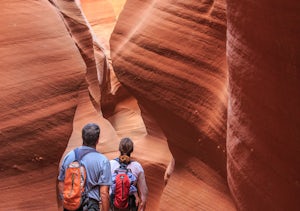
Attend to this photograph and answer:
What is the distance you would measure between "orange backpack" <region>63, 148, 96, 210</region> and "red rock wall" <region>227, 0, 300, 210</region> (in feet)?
4.82

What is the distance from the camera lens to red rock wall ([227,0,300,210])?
5.39ft

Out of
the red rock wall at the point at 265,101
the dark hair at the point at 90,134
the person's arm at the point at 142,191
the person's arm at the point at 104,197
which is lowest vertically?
the person's arm at the point at 142,191

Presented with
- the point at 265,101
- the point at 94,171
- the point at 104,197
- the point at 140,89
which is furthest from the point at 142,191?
the point at 265,101

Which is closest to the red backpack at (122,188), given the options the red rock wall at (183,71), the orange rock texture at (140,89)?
the orange rock texture at (140,89)

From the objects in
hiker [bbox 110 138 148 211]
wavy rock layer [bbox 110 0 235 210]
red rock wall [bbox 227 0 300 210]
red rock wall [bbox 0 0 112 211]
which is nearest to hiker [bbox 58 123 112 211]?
red rock wall [bbox 0 0 112 211]

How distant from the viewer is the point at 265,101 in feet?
5.98

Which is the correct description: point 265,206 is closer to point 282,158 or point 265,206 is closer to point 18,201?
point 282,158

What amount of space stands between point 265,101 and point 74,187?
1873 mm

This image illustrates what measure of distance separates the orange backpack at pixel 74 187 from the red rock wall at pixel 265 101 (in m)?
1.47

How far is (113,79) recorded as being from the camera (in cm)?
870

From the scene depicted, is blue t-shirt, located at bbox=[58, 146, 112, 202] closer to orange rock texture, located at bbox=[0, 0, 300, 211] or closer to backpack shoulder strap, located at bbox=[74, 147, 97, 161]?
backpack shoulder strap, located at bbox=[74, 147, 97, 161]

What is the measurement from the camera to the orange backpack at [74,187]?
10.8 ft

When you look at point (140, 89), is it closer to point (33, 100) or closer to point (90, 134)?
point (90, 134)

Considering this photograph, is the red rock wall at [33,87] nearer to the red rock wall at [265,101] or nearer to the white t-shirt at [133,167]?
the white t-shirt at [133,167]
